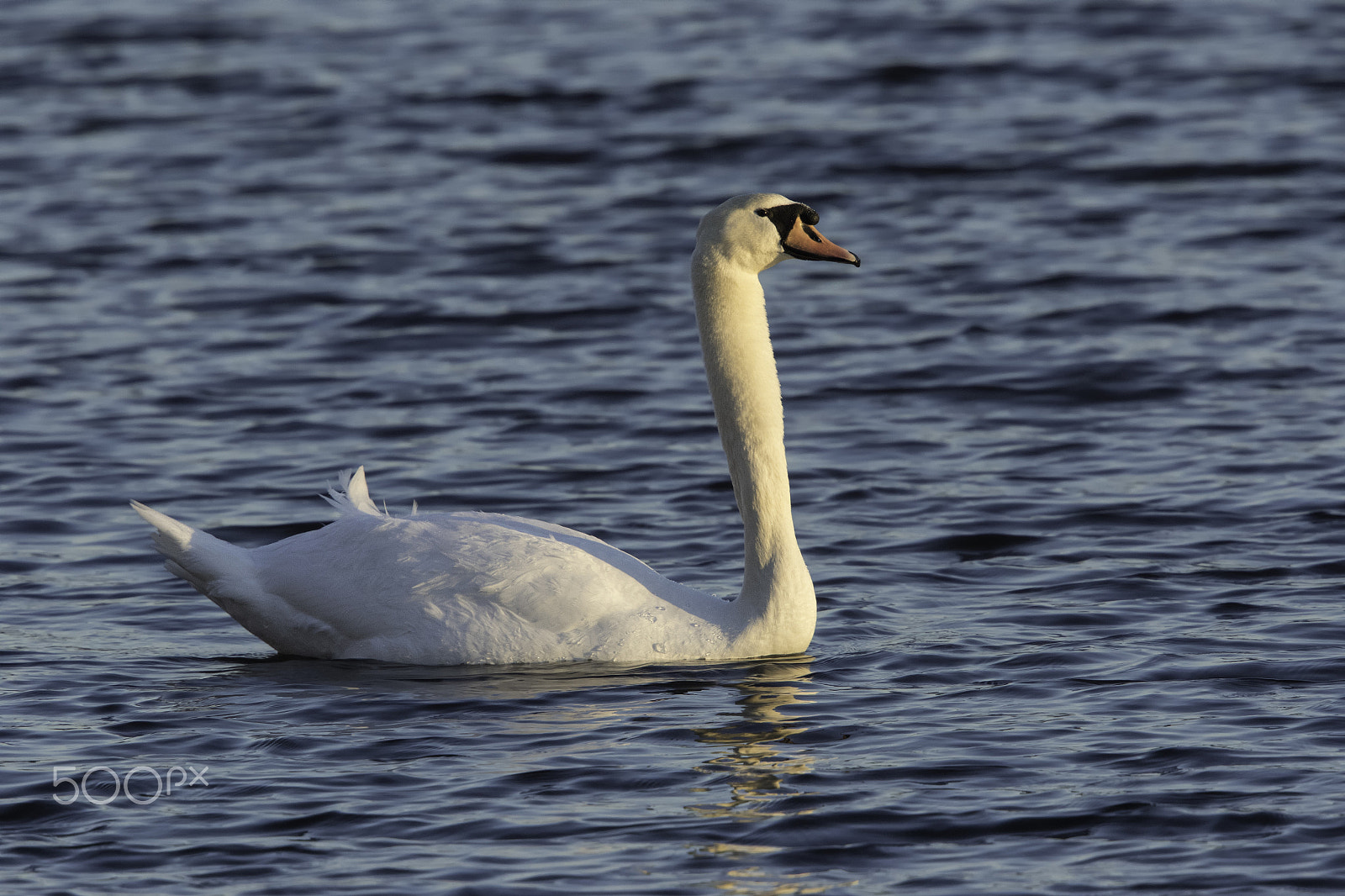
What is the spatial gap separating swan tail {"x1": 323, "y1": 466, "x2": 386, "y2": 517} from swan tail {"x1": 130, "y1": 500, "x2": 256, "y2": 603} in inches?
22.6

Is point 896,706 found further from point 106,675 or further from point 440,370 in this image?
point 440,370

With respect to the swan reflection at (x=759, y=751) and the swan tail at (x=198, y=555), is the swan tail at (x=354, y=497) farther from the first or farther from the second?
the swan reflection at (x=759, y=751)

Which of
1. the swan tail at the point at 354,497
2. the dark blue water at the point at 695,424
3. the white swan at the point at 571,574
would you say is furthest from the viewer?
the swan tail at the point at 354,497

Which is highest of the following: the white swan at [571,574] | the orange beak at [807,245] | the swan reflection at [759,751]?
the orange beak at [807,245]

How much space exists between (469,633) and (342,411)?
18.7ft

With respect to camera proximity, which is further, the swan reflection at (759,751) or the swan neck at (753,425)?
the swan neck at (753,425)

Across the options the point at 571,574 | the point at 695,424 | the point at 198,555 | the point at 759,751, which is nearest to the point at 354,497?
the point at 198,555

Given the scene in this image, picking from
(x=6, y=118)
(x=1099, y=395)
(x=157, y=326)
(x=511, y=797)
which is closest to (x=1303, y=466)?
(x=1099, y=395)

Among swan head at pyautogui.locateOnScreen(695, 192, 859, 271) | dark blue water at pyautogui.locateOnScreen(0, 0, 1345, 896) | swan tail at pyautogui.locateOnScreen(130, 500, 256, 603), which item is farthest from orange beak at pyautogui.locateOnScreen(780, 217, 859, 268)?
swan tail at pyautogui.locateOnScreen(130, 500, 256, 603)

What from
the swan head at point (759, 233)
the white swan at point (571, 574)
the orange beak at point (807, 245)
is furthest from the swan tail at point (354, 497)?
the orange beak at point (807, 245)

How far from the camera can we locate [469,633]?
9273 millimetres

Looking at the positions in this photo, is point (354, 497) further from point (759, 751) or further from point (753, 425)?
point (759, 751)

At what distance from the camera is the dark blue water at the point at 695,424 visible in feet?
24.8

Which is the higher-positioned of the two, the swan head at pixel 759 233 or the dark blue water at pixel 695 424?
the swan head at pixel 759 233
